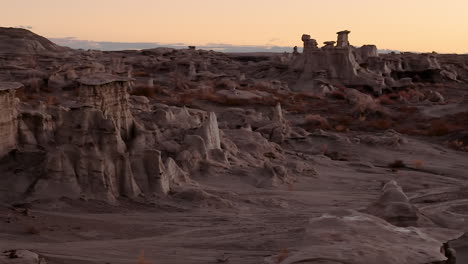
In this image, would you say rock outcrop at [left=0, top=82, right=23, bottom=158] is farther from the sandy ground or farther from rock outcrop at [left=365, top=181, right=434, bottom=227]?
rock outcrop at [left=365, top=181, right=434, bottom=227]

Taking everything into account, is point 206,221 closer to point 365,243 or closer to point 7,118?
point 365,243

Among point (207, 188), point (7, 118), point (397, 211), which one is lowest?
point (207, 188)

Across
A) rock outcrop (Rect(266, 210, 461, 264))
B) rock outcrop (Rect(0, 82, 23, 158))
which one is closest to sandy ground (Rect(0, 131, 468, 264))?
rock outcrop (Rect(266, 210, 461, 264))

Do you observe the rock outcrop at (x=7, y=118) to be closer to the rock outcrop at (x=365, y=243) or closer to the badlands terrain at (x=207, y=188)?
the badlands terrain at (x=207, y=188)

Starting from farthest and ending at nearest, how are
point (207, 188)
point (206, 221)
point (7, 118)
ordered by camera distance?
point (207, 188) < point (7, 118) < point (206, 221)

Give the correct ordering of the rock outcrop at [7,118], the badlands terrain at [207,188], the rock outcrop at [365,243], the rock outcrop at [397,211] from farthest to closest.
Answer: the rock outcrop at [7,118] < the rock outcrop at [397,211] < the badlands terrain at [207,188] < the rock outcrop at [365,243]

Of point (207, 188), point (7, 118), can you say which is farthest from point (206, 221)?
point (7, 118)

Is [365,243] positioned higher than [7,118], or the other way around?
[7,118]

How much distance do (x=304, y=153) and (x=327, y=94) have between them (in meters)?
17.6

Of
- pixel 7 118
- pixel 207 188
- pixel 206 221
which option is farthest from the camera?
pixel 207 188

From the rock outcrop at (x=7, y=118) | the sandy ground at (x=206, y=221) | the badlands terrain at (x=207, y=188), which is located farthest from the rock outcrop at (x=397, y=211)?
the rock outcrop at (x=7, y=118)

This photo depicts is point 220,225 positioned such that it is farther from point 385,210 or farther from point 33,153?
point 33,153

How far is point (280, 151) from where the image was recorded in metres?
16.5

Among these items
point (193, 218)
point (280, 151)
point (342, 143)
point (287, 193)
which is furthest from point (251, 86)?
point (193, 218)
